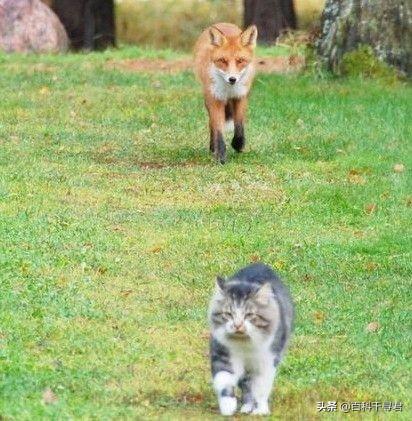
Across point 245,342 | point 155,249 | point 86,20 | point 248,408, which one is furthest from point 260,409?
point 86,20

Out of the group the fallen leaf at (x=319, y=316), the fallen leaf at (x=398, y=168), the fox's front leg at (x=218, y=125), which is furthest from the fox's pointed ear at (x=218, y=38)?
the fallen leaf at (x=319, y=316)

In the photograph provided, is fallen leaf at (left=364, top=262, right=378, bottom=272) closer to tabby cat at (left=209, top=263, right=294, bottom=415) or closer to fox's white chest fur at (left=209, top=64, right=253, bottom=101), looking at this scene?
tabby cat at (left=209, top=263, right=294, bottom=415)

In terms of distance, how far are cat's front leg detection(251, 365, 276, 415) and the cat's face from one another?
206 mm

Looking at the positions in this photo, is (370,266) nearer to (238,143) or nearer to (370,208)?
(370,208)

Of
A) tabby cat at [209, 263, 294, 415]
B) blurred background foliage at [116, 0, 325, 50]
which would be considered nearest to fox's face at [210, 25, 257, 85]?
tabby cat at [209, 263, 294, 415]

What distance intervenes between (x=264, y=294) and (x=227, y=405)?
22.1 inches

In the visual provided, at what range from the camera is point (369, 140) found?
15.5 metres

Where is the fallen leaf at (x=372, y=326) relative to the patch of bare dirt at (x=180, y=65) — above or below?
above

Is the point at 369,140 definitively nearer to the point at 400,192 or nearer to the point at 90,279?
the point at 400,192

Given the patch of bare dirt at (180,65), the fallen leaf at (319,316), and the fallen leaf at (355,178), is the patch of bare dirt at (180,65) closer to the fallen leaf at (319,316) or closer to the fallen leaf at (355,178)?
the fallen leaf at (355,178)

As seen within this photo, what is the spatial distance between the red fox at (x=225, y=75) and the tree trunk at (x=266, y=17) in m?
10.9

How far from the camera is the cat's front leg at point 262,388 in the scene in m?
7.28

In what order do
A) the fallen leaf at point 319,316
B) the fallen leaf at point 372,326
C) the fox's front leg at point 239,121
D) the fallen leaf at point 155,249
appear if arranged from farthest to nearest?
the fox's front leg at point 239,121
the fallen leaf at point 155,249
the fallen leaf at point 319,316
the fallen leaf at point 372,326

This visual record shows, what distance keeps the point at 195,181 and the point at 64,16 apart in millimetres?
13448
